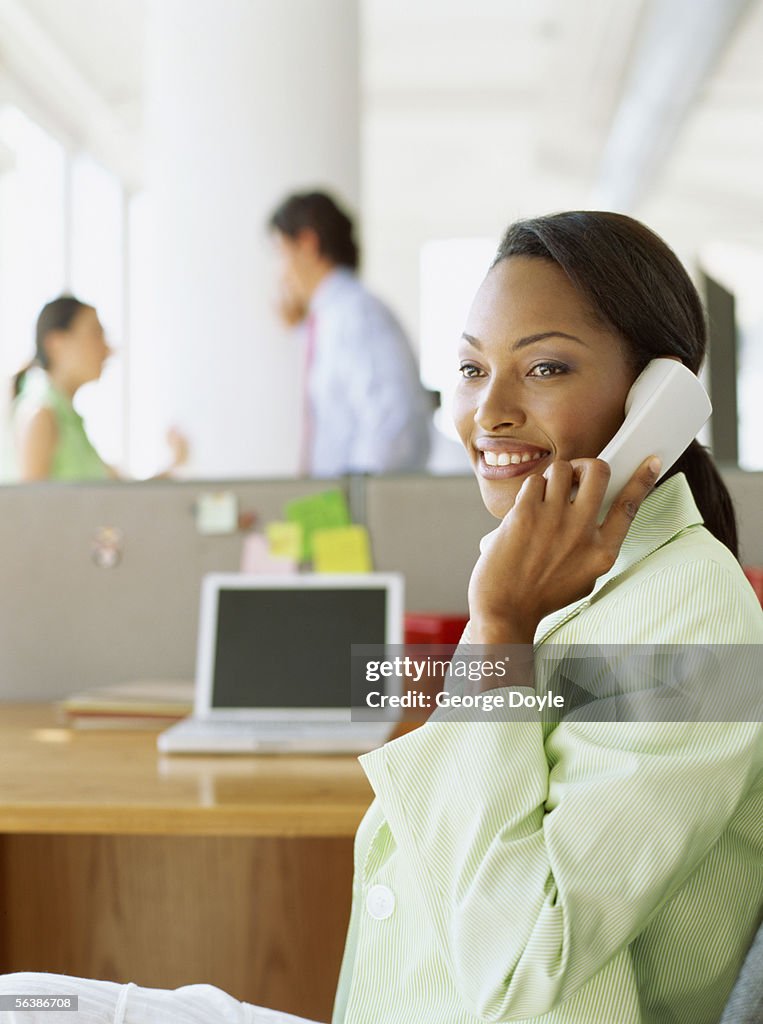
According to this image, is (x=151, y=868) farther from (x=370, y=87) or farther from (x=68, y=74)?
A: (x=370, y=87)

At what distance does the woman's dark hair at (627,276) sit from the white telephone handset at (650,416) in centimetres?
2

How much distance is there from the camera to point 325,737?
1370 millimetres

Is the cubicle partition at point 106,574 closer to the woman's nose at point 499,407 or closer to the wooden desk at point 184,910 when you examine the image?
the wooden desk at point 184,910

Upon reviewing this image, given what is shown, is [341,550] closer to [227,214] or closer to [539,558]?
[539,558]

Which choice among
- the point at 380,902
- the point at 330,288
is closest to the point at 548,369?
the point at 380,902

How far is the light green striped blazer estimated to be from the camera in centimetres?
58

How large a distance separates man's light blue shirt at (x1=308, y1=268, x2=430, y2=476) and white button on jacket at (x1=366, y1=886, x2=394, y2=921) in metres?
1.66

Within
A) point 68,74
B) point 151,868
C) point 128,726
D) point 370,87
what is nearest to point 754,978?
point 128,726

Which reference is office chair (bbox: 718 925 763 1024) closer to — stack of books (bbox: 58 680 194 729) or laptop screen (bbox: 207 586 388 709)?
laptop screen (bbox: 207 586 388 709)

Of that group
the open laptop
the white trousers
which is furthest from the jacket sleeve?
the open laptop

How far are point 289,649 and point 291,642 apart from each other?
10mm

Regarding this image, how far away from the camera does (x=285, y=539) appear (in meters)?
1.78

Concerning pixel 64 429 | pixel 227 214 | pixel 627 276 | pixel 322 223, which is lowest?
pixel 627 276

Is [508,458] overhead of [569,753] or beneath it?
overhead
